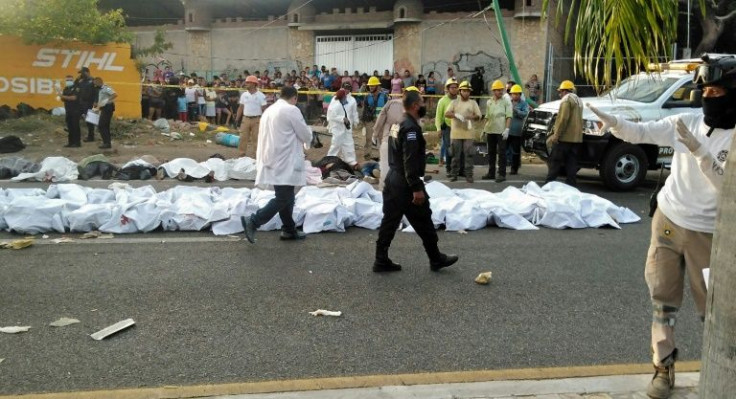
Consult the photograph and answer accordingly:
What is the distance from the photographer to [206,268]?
6.53m

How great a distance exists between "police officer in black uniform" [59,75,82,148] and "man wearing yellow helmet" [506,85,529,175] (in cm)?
1024

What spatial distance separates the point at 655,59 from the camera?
3.54 metres

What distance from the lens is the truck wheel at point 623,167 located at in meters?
11.8

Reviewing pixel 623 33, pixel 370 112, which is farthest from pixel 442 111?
pixel 623 33

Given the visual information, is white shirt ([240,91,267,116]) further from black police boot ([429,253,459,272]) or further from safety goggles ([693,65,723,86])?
safety goggles ([693,65,723,86])

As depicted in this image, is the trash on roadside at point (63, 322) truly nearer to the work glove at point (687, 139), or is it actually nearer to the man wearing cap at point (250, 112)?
the work glove at point (687, 139)

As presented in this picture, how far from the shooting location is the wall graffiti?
78.8ft

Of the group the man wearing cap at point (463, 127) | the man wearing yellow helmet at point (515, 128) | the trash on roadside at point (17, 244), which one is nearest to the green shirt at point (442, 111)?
the man wearing cap at point (463, 127)

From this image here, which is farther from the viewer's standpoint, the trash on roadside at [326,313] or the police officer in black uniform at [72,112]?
the police officer in black uniform at [72,112]

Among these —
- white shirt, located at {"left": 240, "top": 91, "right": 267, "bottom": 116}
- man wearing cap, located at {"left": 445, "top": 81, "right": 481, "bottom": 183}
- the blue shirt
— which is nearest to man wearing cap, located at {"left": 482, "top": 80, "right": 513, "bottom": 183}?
man wearing cap, located at {"left": 445, "top": 81, "right": 481, "bottom": 183}

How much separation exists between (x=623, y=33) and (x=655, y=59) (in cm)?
41

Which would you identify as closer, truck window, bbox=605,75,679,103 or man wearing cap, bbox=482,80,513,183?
truck window, bbox=605,75,679,103

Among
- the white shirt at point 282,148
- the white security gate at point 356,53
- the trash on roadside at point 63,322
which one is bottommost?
the trash on roadside at point 63,322

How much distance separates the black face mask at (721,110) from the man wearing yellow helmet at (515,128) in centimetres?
946
